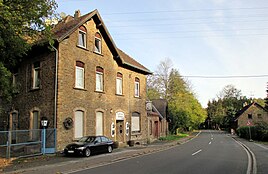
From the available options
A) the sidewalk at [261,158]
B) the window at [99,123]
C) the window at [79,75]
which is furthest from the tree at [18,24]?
the sidewalk at [261,158]

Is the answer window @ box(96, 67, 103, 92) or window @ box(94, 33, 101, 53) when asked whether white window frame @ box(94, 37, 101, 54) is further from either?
window @ box(96, 67, 103, 92)

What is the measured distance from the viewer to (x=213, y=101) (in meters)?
125

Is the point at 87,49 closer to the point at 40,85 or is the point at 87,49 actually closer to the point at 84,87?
the point at 84,87

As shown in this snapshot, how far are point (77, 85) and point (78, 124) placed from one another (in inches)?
117

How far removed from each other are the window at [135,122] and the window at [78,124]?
818cm

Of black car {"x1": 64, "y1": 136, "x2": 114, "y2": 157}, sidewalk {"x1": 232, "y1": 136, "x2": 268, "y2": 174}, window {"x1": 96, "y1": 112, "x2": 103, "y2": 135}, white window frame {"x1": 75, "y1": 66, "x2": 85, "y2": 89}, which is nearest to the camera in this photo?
sidewalk {"x1": 232, "y1": 136, "x2": 268, "y2": 174}

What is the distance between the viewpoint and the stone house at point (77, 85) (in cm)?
2006

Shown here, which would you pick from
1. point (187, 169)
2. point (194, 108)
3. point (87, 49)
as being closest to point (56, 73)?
point (87, 49)

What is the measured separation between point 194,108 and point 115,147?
137 feet

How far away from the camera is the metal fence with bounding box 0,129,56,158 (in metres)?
17.2

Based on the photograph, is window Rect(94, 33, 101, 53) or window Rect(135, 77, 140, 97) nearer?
window Rect(94, 33, 101, 53)

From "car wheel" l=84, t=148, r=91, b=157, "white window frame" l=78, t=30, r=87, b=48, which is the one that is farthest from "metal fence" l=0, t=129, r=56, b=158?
"white window frame" l=78, t=30, r=87, b=48

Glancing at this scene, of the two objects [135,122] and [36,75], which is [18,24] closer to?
[36,75]

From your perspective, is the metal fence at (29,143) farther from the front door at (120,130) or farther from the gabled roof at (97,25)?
the front door at (120,130)
